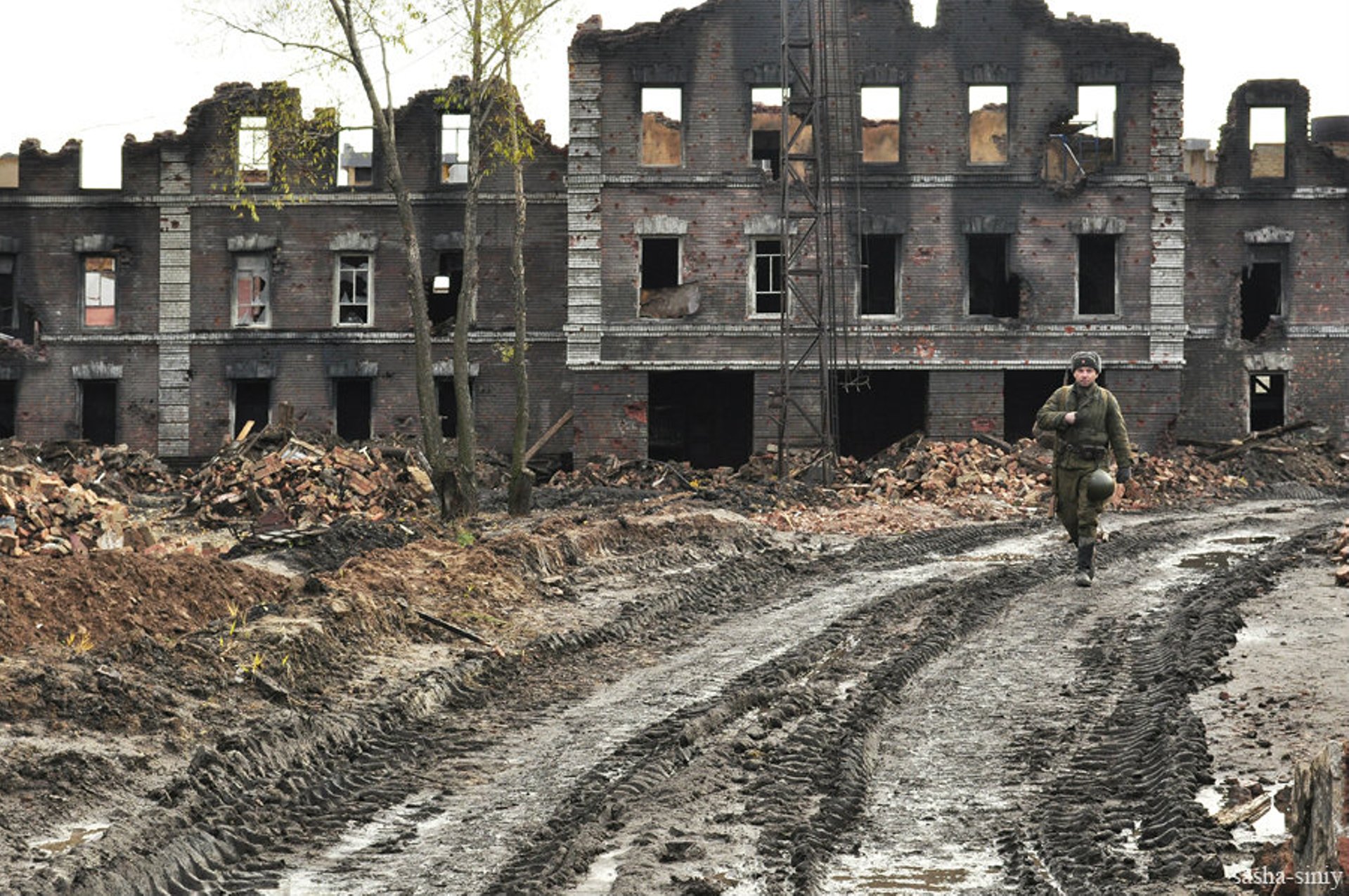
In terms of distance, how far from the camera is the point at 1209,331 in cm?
3409

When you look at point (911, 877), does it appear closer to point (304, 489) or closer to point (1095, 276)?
point (304, 489)

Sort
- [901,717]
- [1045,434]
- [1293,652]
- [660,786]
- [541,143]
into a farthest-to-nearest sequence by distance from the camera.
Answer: [541,143] → [1045,434] → [1293,652] → [901,717] → [660,786]

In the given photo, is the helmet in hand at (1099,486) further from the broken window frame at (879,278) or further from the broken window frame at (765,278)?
the broken window frame at (765,278)

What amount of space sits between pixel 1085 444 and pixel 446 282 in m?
22.8

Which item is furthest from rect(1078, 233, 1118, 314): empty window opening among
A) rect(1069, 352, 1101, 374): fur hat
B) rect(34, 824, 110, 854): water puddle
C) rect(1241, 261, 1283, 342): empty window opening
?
rect(34, 824, 110, 854): water puddle

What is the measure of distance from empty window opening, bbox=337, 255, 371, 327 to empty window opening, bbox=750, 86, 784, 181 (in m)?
9.27

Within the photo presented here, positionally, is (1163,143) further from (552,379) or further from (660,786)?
(660,786)

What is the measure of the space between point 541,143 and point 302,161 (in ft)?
18.1

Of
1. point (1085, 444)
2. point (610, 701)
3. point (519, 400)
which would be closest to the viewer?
point (610, 701)

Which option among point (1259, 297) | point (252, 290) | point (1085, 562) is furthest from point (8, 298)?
point (1259, 297)

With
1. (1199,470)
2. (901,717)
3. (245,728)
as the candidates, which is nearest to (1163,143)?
(1199,470)

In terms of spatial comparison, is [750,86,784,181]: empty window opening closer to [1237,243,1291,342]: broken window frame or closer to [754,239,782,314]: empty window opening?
[754,239,782,314]: empty window opening

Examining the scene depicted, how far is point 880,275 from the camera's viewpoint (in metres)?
32.0

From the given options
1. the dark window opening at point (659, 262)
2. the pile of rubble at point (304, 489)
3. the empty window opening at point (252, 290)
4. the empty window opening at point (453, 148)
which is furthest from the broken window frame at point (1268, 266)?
the empty window opening at point (252, 290)
